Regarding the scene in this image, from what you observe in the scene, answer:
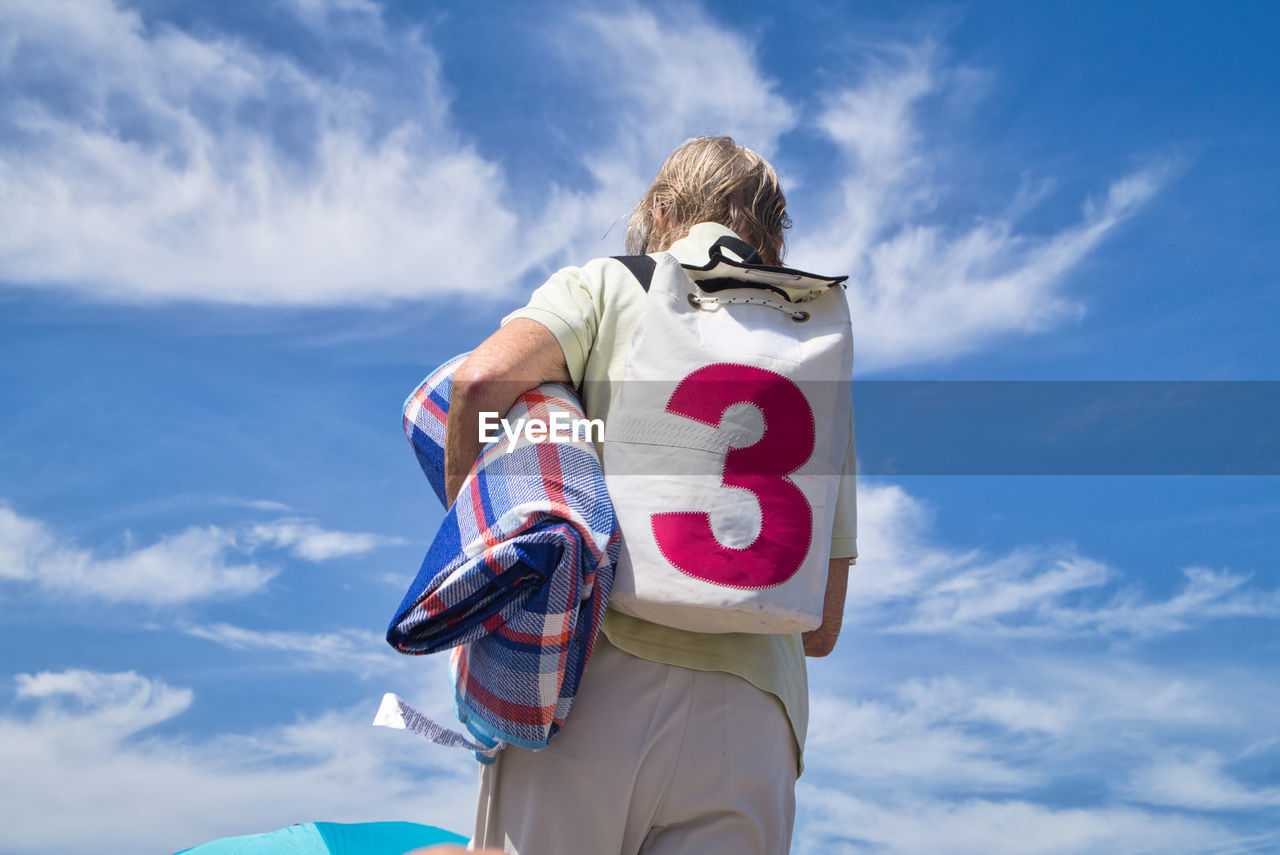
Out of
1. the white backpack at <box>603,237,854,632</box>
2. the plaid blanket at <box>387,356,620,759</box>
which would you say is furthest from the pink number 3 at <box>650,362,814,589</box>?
the plaid blanket at <box>387,356,620,759</box>

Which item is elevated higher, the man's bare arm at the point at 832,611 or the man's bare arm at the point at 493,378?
the man's bare arm at the point at 493,378

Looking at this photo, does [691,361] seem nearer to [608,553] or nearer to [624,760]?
A: [608,553]

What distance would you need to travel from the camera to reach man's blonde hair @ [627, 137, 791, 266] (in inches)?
96.1

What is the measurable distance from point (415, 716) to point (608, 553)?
2.05 feet

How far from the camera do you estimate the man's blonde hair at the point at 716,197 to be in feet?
8.01

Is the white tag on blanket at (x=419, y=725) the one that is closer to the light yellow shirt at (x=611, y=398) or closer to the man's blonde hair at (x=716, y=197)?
the light yellow shirt at (x=611, y=398)

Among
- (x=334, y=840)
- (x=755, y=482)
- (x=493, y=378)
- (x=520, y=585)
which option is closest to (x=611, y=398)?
(x=493, y=378)

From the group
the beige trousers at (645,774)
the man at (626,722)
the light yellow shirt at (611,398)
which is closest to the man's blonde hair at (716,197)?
the light yellow shirt at (611,398)

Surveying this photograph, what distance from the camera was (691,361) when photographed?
1917 mm

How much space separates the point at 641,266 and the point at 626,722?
3.26 feet

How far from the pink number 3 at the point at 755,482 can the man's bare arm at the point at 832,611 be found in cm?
43

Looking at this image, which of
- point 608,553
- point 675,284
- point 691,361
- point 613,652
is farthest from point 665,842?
point 675,284

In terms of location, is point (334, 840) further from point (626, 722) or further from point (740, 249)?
point (740, 249)

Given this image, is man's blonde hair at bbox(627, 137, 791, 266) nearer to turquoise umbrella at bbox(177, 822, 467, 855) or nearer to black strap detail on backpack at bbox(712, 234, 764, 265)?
black strap detail on backpack at bbox(712, 234, 764, 265)
